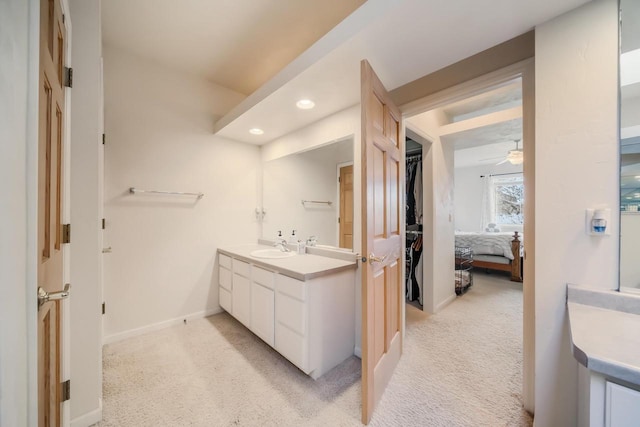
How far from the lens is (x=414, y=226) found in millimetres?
3566

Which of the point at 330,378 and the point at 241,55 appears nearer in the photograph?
the point at 330,378

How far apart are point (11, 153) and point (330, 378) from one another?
1.99m

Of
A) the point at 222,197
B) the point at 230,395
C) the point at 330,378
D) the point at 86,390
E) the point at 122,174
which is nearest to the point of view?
the point at 86,390

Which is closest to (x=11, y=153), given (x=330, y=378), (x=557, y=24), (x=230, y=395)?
(x=230, y=395)

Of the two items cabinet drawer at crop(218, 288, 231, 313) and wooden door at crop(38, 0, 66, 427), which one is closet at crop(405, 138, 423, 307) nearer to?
cabinet drawer at crop(218, 288, 231, 313)

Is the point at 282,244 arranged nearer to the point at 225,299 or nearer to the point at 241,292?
the point at 241,292

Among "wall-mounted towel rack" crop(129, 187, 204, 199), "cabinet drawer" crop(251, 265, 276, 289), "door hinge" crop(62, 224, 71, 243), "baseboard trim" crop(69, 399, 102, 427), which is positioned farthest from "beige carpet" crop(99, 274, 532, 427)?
"wall-mounted towel rack" crop(129, 187, 204, 199)

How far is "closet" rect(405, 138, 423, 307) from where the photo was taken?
3.27 meters

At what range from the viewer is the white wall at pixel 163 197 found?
2309 mm

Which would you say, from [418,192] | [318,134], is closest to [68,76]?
[318,134]

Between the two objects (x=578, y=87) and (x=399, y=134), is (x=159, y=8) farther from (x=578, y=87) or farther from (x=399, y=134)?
(x=578, y=87)

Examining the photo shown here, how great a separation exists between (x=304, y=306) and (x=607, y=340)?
140 centimetres

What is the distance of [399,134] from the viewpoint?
2021 mm

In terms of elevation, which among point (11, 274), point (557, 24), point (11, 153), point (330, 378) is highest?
point (557, 24)
